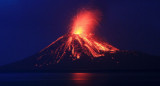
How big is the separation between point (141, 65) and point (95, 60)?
1427 cm

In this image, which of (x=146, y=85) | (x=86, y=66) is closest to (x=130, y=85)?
(x=146, y=85)

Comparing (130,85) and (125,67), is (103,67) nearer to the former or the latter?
(125,67)

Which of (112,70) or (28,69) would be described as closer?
(112,70)

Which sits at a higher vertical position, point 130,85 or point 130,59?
point 130,59

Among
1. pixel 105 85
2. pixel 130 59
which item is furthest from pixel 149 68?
pixel 105 85

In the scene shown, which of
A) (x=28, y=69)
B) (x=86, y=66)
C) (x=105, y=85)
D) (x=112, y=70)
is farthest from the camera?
(x=28, y=69)

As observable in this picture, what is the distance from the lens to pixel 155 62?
75562 millimetres

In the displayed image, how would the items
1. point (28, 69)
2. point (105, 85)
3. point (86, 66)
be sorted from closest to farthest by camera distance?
point (105, 85), point (86, 66), point (28, 69)

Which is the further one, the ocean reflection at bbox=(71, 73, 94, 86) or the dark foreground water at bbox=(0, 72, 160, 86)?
the ocean reflection at bbox=(71, 73, 94, 86)

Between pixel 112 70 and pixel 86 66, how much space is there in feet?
29.3

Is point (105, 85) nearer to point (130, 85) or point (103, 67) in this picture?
point (130, 85)

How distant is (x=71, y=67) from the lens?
82.4m

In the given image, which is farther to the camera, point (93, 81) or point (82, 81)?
point (82, 81)

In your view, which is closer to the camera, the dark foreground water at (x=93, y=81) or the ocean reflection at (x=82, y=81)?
the dark foreground water at (x=93, y=81)
